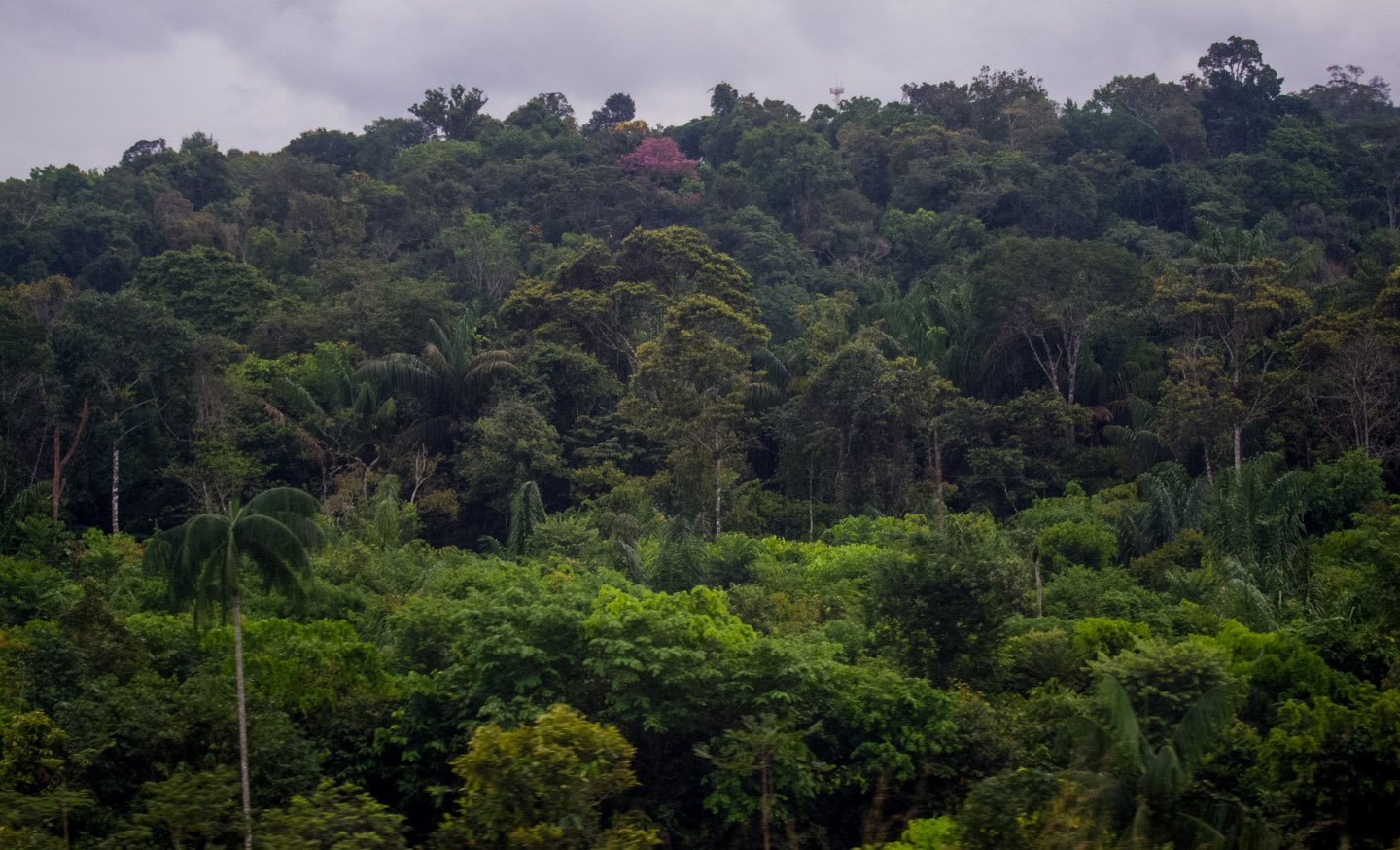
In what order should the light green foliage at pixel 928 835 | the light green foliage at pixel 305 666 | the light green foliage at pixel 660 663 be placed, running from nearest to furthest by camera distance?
the light green foliage at pixel 928 835, the light green foliage at pixel 660 663, the light green foliage at pixel 305 666

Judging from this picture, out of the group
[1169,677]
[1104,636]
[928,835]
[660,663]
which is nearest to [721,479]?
[1104,636]

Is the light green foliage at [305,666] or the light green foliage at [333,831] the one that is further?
the light green foliage at [305,666]

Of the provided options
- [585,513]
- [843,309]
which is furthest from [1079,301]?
[585,513]

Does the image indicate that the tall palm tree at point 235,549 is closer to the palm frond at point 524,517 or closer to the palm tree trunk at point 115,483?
the palm frond at point 524,517

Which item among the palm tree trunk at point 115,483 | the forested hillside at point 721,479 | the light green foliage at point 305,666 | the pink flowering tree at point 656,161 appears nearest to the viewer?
the forested hillside at point 721,479

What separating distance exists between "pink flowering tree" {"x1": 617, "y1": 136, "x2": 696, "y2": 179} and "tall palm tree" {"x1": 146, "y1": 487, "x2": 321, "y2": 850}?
113 feet

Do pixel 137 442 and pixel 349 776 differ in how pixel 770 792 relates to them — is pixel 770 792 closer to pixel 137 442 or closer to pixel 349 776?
pixel 349 776

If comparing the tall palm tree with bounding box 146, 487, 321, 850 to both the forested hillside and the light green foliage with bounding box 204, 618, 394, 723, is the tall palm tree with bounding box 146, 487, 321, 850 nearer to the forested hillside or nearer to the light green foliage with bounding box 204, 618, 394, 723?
the forested hillside

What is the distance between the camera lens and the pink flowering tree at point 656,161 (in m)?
42.9

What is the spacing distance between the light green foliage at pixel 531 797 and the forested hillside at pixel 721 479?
0.11 ft

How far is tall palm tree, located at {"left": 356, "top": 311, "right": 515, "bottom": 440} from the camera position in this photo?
26328 mm

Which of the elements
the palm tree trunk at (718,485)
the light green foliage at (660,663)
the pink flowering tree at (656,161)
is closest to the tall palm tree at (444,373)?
the palm tree trunk at (718,485)

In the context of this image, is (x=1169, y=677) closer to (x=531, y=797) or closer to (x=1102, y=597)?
(x=1102, y=597)

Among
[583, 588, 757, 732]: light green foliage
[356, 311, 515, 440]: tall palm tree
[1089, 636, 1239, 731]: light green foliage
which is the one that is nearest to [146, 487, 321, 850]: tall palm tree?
[583, 588, 757, 732]: light green foliage
